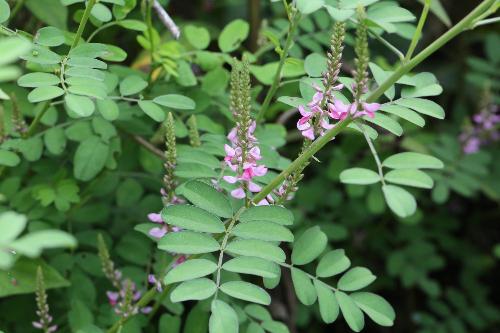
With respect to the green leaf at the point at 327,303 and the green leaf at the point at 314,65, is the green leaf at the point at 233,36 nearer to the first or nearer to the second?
the green leaf at the point at 314,65

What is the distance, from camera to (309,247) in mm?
1226

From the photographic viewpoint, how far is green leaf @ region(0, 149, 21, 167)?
4.39 feet

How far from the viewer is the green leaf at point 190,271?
967 millimetres

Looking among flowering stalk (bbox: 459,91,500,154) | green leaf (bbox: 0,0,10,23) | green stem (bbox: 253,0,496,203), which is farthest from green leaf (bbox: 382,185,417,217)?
flowering stalk (bbox: 459,91,500,154)

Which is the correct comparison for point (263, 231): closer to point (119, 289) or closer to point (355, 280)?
point (355, 280)

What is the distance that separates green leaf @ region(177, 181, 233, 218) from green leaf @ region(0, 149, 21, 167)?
41 centimetres

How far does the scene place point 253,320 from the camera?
54.3 inches

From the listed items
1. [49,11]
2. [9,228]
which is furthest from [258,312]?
[49,11]

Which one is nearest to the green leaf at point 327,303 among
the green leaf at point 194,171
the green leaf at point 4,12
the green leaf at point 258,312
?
the green leaf at point 258,312

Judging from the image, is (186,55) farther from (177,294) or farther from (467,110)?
(467,110)

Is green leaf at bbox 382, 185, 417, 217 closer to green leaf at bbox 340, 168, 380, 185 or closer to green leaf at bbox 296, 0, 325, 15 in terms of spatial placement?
green leaf at bbox 340, 168, 380, 185

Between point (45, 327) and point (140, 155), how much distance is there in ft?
1.72

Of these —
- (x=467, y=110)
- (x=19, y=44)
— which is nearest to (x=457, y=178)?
(x=467, y=110)

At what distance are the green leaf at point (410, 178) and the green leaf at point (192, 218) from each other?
27cm
